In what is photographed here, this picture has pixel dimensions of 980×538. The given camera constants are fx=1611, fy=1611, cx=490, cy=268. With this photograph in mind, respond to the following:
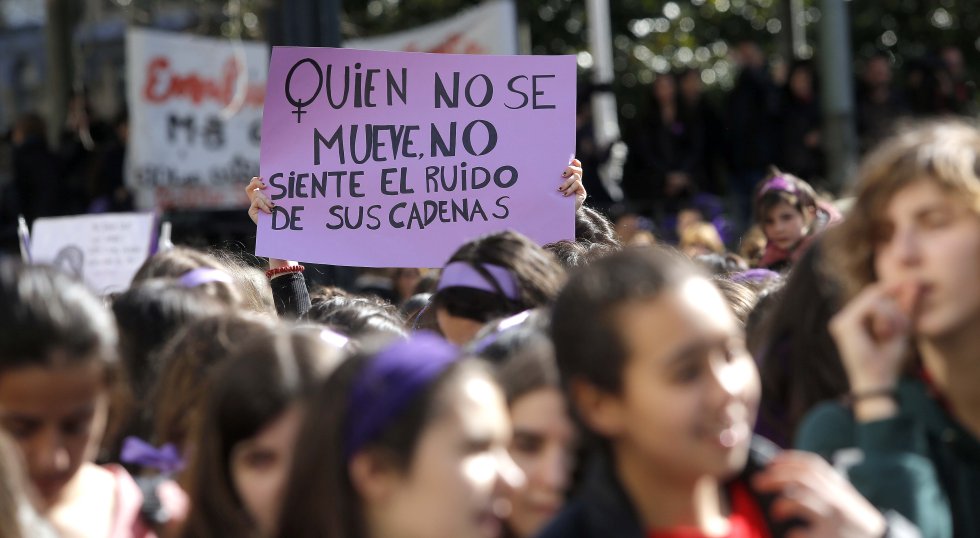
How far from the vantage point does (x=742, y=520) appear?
8.41 ft

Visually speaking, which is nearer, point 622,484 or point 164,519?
point 622,484

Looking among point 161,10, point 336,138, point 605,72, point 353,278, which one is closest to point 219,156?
point 605,72

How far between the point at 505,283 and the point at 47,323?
1596 mm

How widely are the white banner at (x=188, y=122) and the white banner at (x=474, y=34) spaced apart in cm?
133

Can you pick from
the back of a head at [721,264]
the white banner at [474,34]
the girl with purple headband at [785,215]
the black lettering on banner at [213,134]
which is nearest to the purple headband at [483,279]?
the back of a head at [721,264]

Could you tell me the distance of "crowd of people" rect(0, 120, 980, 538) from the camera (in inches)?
96.2

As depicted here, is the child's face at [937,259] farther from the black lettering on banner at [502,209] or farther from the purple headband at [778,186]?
the purple headband at [778,186]

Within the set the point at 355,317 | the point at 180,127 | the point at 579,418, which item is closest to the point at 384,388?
the point at 579,418

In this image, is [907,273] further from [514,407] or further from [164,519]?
[164,519]

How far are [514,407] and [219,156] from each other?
1102 centimetres

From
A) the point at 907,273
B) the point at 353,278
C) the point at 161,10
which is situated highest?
the point at 161,10

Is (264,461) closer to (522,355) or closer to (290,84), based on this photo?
(522,355)

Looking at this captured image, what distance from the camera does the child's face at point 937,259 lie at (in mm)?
2582

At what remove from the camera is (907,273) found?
2617 millimetres
